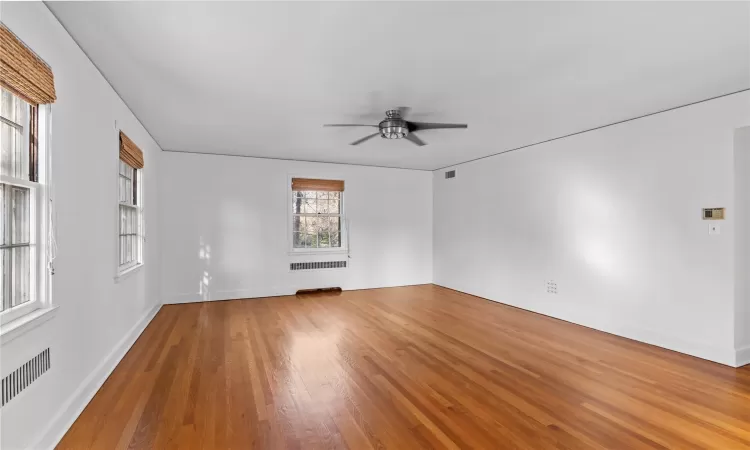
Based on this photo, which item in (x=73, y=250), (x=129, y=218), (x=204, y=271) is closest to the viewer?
(x=73, y=250)

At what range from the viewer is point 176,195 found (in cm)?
599

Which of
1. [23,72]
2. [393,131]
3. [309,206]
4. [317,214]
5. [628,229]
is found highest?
[393,131]

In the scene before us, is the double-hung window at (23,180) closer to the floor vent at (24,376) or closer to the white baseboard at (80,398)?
the floor vent at (24,376)

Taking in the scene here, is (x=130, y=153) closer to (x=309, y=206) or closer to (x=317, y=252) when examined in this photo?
(x=309, y=206)

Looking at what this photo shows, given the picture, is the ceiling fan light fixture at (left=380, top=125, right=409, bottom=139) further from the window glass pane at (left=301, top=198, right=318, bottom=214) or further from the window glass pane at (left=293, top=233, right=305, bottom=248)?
the window glass pane at (left=293, top=233, right=305, bottom=248)

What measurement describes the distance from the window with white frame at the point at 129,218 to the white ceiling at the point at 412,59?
0.71 m

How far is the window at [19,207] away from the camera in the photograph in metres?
1.80

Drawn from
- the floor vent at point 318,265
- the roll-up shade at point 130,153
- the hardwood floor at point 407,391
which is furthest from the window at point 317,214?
the roll-up shade at point 130,153

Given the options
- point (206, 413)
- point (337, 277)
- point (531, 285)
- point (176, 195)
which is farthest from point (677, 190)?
point (176, 195)

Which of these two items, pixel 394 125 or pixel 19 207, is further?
pixel 394 125

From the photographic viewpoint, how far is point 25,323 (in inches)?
70.9

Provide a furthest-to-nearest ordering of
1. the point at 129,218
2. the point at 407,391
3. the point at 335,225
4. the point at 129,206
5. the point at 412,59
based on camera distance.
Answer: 1. the point at 335,225
2. the point at 129,218
3. the point at 129,206
4. the point at 407,391
5. the point at 412,59

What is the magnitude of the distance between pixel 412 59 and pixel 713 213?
3.36 m

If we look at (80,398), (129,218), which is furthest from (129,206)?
(80,398)
